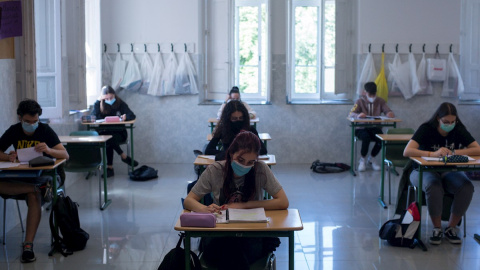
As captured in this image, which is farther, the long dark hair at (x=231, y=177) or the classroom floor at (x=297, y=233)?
the classroom floor at (x=297, y=233)

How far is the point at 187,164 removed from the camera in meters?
10.0

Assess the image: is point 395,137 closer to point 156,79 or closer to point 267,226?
point 267,226

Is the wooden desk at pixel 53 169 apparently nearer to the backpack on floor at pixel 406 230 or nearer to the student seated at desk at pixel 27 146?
the student seated at desk at pixel 27 146

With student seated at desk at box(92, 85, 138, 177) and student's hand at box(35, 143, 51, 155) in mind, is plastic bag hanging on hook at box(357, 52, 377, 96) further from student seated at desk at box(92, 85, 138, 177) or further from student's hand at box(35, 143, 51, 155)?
student's hand at box(35, 143, 51, 155)

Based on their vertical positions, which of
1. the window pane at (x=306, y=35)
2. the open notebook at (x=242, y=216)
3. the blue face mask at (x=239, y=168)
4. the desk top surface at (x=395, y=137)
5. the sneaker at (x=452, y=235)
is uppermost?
the window pane at (x=306, y=35)

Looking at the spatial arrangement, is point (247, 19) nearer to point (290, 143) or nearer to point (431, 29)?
point (290, 143)

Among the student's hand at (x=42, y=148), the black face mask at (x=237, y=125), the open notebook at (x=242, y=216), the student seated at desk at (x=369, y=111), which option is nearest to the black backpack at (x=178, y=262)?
the open notebook at (x=242, y=216)

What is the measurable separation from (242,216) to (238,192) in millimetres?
423

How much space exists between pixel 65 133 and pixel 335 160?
14.7 feet

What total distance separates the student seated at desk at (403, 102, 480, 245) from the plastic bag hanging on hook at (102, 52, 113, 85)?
5904 millimetres

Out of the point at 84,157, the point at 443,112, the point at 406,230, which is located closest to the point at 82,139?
the point at 84,157

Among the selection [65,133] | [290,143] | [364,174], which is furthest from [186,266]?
[290,143]

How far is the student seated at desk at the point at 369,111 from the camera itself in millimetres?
9266

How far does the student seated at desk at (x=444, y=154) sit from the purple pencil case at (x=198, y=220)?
2822 mm
